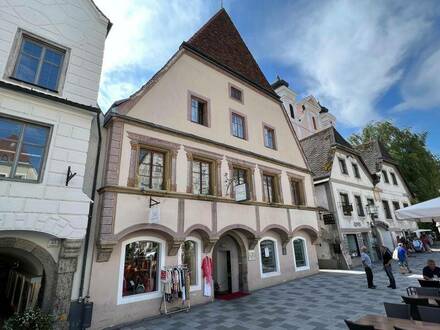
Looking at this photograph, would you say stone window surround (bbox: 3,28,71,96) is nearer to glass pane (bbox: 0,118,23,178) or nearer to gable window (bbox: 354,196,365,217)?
glass pane (bbox: 0,118,23,178)

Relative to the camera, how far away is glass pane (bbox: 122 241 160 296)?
27.4ft

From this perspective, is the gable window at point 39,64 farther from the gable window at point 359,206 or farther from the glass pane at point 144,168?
the gable window at point 359,206

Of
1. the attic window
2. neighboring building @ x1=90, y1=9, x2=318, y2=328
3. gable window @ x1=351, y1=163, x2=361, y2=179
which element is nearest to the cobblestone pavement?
neighboring building @ x1=90, y1=9, x2=318, y2=328

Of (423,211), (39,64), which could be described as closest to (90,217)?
(39,64)

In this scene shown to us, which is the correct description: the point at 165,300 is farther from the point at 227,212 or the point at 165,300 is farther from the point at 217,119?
the point at 217,119

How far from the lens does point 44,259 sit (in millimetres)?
6695

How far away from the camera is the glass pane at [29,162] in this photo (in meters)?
6.47

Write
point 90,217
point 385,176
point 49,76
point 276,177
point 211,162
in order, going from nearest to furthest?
point 49,76 → point 90,217 → point 211,162 → point 276,177 → point 385,176

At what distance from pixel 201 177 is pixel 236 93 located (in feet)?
20.3

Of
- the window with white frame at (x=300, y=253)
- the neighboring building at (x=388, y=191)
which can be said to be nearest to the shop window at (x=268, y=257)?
the window with white frame at (x=300, y=253)

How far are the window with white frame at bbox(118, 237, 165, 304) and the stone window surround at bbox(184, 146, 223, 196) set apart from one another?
2663mm

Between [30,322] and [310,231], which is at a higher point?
[310,231]

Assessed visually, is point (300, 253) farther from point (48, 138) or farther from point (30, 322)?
point (48, 138)

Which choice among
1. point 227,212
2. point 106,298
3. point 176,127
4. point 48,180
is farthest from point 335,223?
point 48,180
